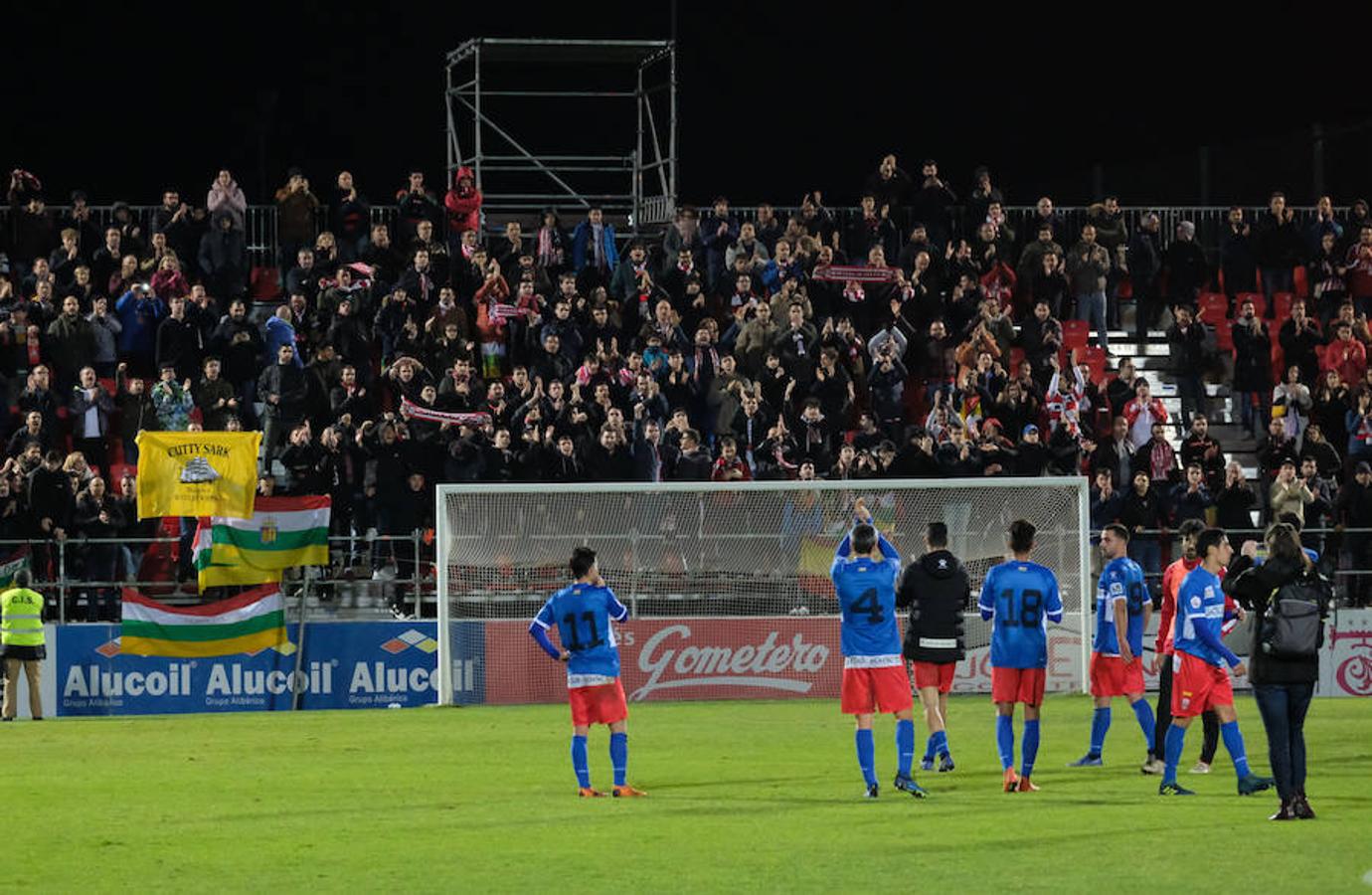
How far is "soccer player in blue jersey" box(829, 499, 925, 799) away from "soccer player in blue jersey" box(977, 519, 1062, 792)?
0.66 metres

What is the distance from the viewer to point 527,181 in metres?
40.2

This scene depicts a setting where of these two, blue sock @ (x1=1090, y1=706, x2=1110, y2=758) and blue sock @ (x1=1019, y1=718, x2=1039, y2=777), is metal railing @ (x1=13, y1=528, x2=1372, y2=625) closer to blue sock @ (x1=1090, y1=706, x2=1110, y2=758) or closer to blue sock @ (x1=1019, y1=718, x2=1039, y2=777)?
blue sock @ (x1=1090, y1=706, x2=1110, y2=758)

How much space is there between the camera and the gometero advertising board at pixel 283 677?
25.6m

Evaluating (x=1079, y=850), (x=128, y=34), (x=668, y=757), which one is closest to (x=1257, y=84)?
(x=128, y=34)

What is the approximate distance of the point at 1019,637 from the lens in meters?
15.7

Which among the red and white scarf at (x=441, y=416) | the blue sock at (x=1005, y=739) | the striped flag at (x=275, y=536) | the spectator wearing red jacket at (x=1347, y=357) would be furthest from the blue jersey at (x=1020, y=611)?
the spectator wearing red jacket at (x=1347, y=357)

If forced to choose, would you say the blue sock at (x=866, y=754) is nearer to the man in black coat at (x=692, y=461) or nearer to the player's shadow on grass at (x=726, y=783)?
the player's shadow on grass at (x=726, y=783)

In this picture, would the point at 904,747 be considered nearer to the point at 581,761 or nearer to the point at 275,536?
the point at 581,761

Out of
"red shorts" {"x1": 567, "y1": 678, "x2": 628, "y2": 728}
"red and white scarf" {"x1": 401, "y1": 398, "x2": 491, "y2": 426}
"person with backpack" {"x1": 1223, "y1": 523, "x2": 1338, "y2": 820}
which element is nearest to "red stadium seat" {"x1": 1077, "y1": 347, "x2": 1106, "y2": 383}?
"red and white scarf" {"x1": 401, "y1": 398, "x2": 491, "y2": 426}

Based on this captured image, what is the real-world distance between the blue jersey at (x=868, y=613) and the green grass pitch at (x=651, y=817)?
1008 mm

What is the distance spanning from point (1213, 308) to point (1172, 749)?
64.6 ft

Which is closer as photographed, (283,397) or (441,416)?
(441,416)

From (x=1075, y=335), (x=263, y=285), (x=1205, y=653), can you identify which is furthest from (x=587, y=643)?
(x=1075, y=335)

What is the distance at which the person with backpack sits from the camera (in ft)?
44.7
